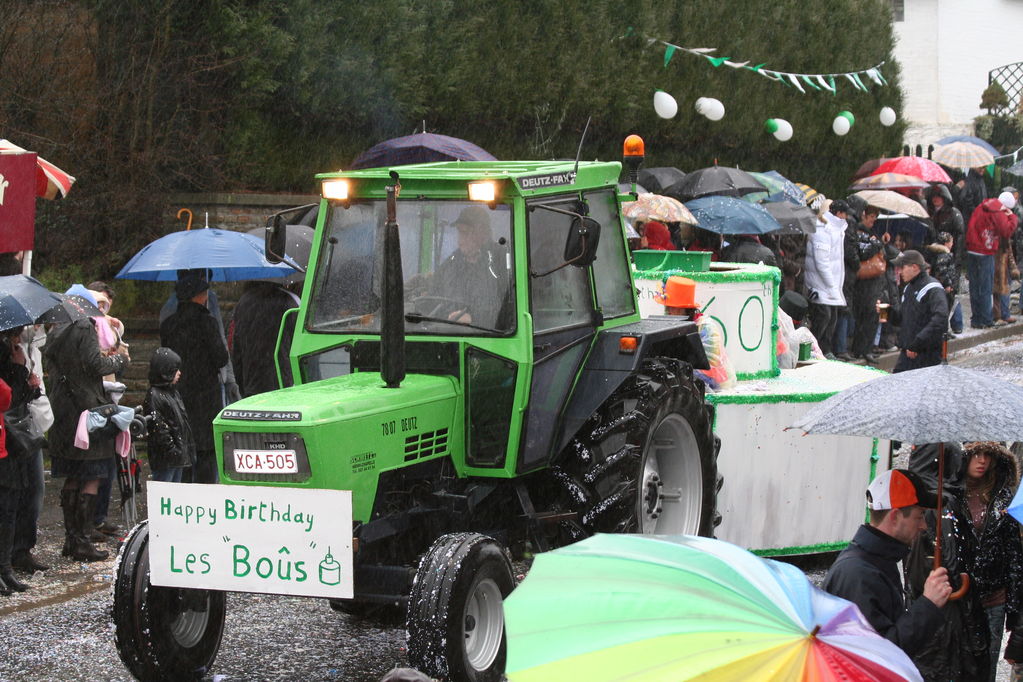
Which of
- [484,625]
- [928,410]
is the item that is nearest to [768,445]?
[484,625]

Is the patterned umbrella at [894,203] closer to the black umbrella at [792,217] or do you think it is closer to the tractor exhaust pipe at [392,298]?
the black umbrella at [792,217]

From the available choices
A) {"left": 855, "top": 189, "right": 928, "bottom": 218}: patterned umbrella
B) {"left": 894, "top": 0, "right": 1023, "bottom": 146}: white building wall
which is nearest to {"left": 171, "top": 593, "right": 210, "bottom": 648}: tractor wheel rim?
{"left": 855, "top": 189, "right": 928, "bottom": 218}: patterned umbrella

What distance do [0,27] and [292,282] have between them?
407 cm

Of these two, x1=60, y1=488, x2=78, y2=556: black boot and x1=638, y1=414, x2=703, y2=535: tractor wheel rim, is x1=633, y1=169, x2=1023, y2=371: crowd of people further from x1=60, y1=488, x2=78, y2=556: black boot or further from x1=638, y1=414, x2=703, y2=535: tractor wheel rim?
x1=60, y1=488, x2=78, y2=556: black boot

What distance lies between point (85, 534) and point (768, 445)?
4.11 metres

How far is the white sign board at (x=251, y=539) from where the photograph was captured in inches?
236

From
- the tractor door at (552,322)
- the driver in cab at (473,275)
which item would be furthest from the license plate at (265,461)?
the tractor door at (552,322)

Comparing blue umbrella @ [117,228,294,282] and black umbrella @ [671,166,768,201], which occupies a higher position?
black umbrella @ [671,166,768,201]

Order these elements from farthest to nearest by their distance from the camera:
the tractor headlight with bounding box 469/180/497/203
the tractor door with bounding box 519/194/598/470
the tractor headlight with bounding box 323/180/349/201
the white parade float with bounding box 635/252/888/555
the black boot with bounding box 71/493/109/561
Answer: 1. the black boot with bounding box 71/493/109/561
2. the white parade float with bounding box 635/252/888/555
3. the tractor headlight with bounding box 323/180/349/201
4. the tractor door with bounding box 519/194/598/470
5. the tractor headlight with bounding box 469/180/497/203

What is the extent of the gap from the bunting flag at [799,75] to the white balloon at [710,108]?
0.50 m

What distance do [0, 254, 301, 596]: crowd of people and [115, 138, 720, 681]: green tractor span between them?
1.34 m

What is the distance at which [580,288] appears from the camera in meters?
7.41

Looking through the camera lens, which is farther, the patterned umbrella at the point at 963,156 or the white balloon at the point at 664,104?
the patterned umbrella at the point at 963,156

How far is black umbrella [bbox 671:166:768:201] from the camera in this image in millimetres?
15477
